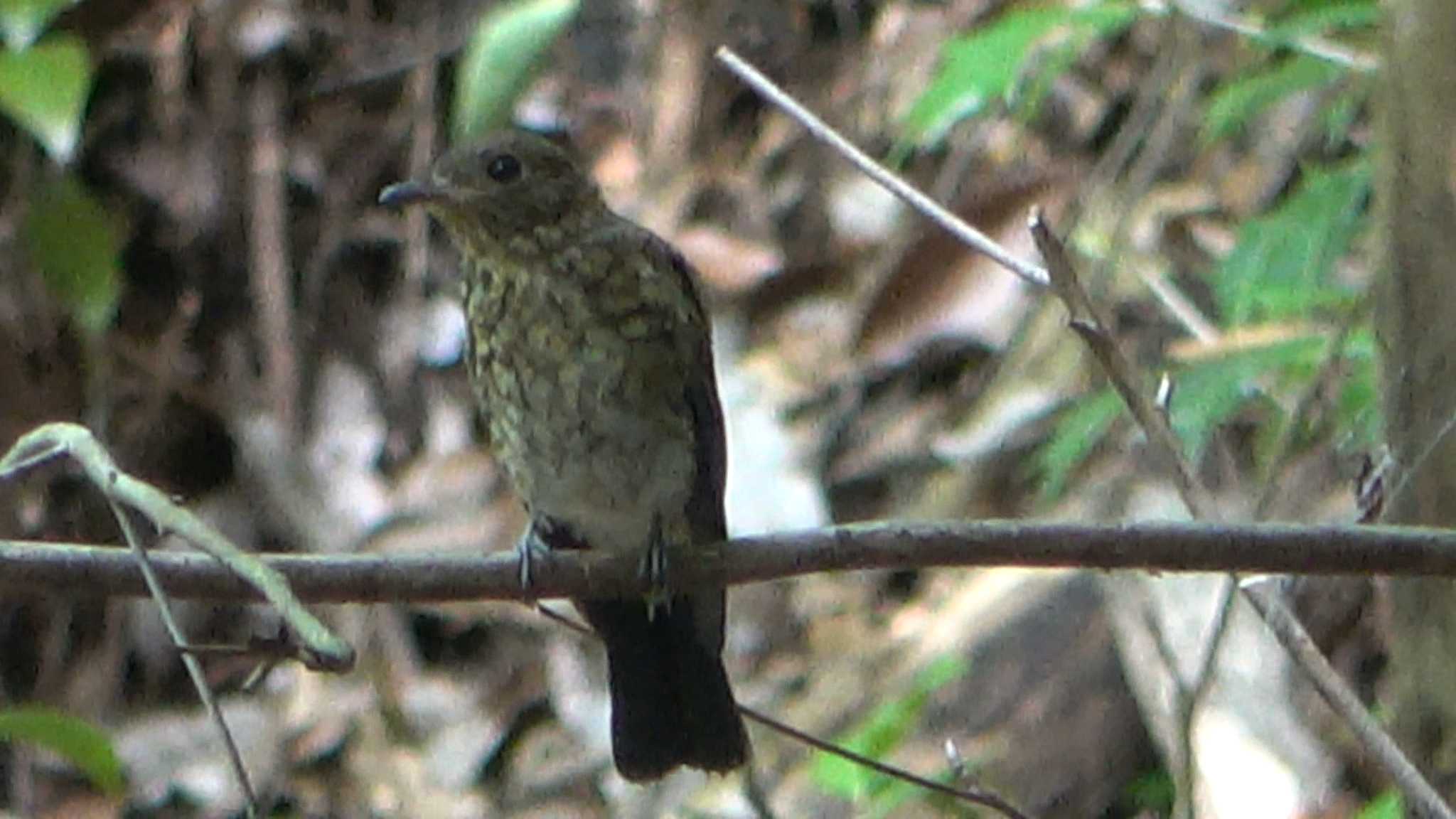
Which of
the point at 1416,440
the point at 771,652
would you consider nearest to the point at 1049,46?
the point at 771,652

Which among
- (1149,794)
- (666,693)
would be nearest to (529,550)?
(666,693)

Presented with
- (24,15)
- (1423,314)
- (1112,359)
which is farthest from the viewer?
(24,15)

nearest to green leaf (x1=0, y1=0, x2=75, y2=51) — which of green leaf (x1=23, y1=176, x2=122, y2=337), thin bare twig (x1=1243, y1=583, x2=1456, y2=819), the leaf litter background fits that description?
the leaf litter background

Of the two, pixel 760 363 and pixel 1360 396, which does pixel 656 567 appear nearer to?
pixel 1360 396

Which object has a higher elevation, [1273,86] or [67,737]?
[1273,86]

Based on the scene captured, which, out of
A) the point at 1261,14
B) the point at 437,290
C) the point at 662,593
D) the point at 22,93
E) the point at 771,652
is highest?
the point at 437,290

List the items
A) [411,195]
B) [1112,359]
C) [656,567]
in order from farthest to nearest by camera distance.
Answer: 1. [411,195]
2. [656,567]
3. [1112,359]

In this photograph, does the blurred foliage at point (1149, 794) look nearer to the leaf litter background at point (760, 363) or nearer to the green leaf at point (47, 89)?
the leaf litter background at point (760, 363)

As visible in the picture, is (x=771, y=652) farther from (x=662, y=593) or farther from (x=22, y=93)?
(x=662, y=593)
